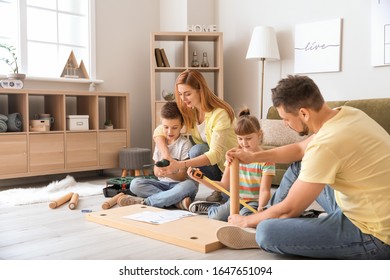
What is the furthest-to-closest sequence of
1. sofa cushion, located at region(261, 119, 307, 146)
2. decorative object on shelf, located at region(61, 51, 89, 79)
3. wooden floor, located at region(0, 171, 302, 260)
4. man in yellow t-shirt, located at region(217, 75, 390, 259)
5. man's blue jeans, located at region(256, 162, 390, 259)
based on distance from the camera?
decorative object on shelf, located at region(61, 51, 89, 79) → sofa cushion, located at region(261, 119, 307, 146) → wooden floor, located at region(0, 171, 302, 260) → man's blue jeans, located at region(256, 162, 390, 259) → man in yellow t-shirt, located at region(217, 75, 390, 259)

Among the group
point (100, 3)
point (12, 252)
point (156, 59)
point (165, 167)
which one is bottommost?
point (12, 252)

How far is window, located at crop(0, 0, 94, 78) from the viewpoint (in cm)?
426

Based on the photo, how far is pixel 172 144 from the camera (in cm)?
304

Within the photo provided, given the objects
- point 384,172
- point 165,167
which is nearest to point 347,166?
point 384,172

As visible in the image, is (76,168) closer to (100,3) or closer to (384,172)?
(100,3)

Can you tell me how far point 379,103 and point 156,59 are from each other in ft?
7.67

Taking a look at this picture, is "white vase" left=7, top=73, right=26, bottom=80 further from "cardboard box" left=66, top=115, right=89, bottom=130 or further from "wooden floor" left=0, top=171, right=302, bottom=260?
"wooden floor" left=0, top=171, right=302, bottom=260

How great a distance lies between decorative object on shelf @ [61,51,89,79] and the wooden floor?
7.02 feet

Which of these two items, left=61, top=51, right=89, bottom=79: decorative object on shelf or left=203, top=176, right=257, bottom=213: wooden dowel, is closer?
left=203, top=176, right=257, bottom=213: wooden dowel

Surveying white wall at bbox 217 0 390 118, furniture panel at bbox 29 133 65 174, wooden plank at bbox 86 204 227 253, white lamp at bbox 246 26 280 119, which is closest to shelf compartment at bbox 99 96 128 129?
furniture panel at bbox 29 133 65 174

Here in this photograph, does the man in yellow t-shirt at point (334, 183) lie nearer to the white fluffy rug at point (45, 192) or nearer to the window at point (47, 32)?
the white fluffy rug at point (45, 192)

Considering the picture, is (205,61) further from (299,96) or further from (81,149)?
(299,96)

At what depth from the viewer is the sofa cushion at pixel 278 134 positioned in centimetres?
382

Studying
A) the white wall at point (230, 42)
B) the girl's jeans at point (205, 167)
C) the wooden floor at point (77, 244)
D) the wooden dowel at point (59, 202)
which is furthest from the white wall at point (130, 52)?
the wooden floor at point (77, 244)
